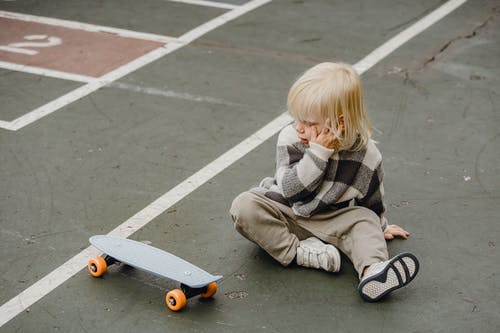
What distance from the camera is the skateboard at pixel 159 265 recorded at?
3703mm

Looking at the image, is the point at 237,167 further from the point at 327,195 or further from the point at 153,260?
the point at 153,260

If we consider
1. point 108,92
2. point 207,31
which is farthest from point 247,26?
point 108,92

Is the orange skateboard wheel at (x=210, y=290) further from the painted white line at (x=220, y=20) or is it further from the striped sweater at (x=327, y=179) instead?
the painted white line at (x=220, y=20)

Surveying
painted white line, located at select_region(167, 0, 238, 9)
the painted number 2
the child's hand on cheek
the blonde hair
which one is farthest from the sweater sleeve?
painted white line, located at select_region(167, 0, 238, 9)

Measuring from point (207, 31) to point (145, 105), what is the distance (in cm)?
Result: 200

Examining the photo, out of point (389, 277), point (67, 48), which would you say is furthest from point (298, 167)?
point (67, 48)

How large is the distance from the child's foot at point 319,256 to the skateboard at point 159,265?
55 cm

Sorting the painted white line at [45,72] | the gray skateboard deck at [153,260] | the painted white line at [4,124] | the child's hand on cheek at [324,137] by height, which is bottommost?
the painted white line at [4,124]

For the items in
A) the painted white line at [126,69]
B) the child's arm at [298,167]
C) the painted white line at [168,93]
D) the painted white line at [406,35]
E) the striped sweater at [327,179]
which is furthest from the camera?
the painted white line at [406,35]

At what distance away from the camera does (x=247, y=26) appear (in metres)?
8.07

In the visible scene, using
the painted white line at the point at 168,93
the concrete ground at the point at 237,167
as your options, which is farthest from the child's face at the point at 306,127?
the painted white line at the point at 168,93

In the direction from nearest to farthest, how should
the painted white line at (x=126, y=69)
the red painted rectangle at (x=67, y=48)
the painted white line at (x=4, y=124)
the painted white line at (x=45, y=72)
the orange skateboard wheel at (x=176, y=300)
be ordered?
the orange skateboard wheel at (x=176, y=300)
the painted white line at (x=4, y=124)
the painted white line at (x=126, y=69)
the painted white line at (x=45, y=72)
the red painted rectangle at (x=67, y=48)

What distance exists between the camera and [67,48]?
7359mm

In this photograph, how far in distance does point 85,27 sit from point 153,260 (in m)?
4.68
